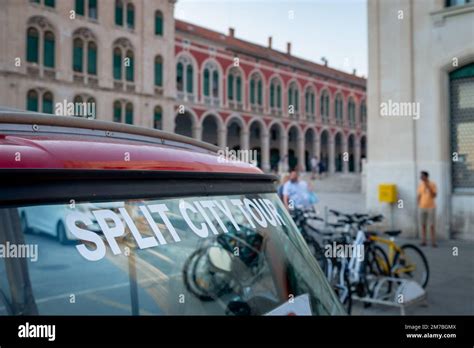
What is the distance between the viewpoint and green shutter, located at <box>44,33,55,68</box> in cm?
2416

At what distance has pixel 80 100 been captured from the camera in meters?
25.6

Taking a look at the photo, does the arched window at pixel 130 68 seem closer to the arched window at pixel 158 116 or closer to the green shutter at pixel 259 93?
the arched window at pixel 158 116

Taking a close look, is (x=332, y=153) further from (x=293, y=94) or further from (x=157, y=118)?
(x=157, y=118)

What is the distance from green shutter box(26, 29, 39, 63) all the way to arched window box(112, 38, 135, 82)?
4762 mm

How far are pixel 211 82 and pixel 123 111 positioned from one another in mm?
8827

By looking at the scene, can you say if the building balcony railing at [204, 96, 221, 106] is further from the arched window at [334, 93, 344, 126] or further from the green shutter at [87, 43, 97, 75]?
the arched window at [334, 93, 344, 126]

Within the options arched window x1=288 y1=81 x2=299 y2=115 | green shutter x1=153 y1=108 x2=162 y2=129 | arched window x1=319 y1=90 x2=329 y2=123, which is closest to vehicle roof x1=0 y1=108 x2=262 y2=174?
green shutter x1=153 y1=108 x2=162 y2=129

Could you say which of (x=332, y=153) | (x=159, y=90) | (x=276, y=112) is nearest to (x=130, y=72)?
(x=159, y=90)

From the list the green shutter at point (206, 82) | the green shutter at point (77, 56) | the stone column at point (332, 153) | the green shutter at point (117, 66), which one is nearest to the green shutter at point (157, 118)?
the green shutter at point (117, 66)

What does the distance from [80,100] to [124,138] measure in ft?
86.0

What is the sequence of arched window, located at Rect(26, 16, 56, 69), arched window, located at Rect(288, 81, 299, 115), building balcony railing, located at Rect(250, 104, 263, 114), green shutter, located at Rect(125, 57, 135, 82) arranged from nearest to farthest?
arched window, located at Rect(26, 16, 56, 69) → green shutter, located at Rect(125, 57, 135, 82) → building balcony railing, located at Rect(250, 104, 263, 114) → arched window, located at Rect(288, 81, 299, 115)

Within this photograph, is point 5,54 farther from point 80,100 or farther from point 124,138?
point 124,138

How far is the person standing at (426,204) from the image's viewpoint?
8.73 metres
